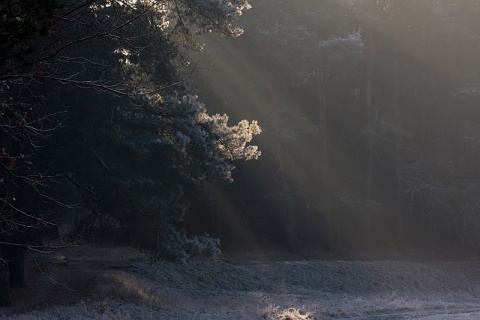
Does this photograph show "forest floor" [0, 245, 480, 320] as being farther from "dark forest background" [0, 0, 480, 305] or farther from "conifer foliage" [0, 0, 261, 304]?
"dark forest background" [0, 0, 480, 305]

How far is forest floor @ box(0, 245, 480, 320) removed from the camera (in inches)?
667

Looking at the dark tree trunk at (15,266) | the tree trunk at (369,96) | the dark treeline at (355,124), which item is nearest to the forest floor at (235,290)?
the dark tree trunk at (15,266)

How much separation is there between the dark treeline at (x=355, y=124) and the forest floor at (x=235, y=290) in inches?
232

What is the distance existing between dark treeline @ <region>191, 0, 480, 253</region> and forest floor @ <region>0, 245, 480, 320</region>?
232 inches

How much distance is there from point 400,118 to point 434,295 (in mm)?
15491

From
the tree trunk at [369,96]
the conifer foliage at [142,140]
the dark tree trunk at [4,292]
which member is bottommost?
the dark tree trunk at [4,292]

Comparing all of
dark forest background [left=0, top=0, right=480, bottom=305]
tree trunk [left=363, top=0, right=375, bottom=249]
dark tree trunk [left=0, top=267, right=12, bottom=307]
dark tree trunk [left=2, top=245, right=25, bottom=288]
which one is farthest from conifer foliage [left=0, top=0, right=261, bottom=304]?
tree trunk [left=363, top=0, right=375, bottom=249]

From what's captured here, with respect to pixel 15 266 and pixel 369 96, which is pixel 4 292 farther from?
pixel 369 96

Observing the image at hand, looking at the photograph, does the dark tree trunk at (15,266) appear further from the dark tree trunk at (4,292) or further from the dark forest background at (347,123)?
the dark forest background at (347,123)

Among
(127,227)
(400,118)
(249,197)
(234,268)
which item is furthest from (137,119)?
(400,118)

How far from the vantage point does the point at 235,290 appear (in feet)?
79.1

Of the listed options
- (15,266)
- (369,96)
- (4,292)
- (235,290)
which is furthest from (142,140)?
(369,96)

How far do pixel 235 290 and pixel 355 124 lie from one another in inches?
718

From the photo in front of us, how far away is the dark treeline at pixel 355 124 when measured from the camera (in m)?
36.1
